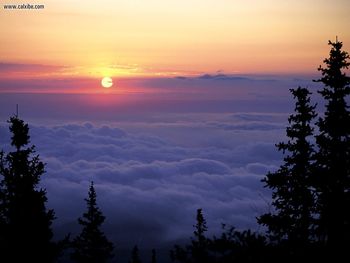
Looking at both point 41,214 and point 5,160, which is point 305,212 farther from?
point 5,160

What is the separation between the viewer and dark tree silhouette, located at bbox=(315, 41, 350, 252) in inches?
620

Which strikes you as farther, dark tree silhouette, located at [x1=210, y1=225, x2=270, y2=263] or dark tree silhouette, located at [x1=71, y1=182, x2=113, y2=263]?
dark tree silhouette, located at [x1=71, y1=182, x2=113, y2=263]

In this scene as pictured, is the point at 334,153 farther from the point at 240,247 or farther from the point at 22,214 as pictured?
the point at 22,214

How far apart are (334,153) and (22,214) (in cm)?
1249

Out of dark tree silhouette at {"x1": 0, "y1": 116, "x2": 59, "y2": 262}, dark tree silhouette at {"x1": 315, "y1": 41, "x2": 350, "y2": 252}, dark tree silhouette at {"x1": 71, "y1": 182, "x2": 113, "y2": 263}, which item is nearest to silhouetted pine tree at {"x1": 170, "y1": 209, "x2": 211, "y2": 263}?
dark tree silhouette at {"x1": 315, "y1": 41, "x2": 350, "y2": 252}

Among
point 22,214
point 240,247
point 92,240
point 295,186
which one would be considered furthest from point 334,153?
point 92,240

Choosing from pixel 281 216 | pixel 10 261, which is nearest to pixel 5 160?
pixel 10 261

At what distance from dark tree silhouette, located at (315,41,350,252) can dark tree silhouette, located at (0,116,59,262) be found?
1076 centimetres

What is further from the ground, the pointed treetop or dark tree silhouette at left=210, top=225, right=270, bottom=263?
the pointed treetop

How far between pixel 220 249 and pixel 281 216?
25.8ft

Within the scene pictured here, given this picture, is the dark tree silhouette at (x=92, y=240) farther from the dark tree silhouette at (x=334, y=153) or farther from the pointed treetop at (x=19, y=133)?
the dark tree silhouette at (x=334, y=153)

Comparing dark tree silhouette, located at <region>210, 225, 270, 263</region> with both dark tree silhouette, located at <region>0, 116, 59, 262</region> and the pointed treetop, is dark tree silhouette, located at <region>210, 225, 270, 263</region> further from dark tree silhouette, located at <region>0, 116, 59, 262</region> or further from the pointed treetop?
the pointed treetop

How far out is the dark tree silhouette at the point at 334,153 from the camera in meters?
15.8

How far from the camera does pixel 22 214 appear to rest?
1830 cm
